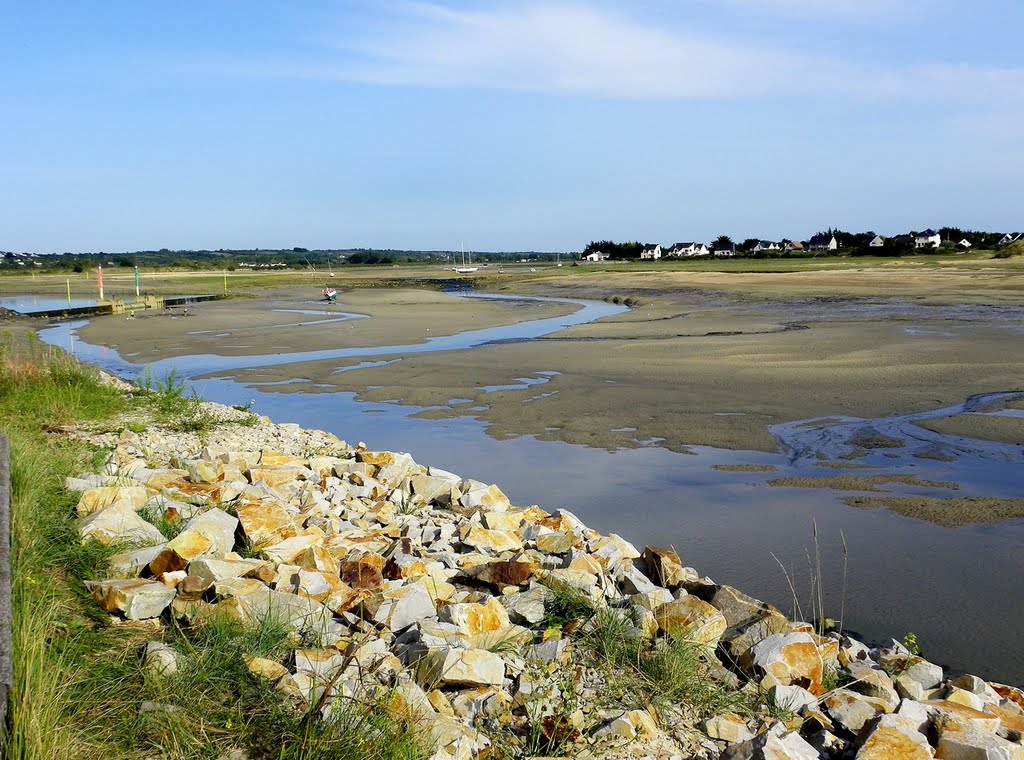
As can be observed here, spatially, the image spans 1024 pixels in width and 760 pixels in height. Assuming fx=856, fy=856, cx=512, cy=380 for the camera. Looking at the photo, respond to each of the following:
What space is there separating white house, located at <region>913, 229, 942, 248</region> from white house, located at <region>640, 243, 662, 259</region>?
32583 mm

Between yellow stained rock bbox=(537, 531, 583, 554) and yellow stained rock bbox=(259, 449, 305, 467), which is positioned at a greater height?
yellow stained rock bbox=(259, 449, 305, 467)

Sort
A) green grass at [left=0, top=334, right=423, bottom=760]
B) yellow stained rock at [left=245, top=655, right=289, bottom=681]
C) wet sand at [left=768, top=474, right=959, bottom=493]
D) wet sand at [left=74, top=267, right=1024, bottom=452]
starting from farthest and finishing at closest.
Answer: wet sand at [left=74, top=267, right=1024, bottom=452] < wet sand at [left=768, top=474, right=959, bottom=493] < yellow stained rock at [left=245, top=655, right=289, bottom=681] < green grass at [left=0, top=334, right=423, bottom=760]

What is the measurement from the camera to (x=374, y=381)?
16.7m

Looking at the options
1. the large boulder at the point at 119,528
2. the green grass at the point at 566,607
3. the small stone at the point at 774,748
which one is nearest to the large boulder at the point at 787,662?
the small stone at the point at 774,748

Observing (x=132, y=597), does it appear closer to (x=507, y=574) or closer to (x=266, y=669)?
(x=266, y=669)

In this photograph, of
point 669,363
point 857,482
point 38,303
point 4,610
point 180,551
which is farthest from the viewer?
point 38,303

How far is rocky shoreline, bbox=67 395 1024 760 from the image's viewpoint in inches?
149

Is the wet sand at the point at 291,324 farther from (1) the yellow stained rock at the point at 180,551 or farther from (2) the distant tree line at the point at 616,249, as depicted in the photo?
(2) the distant tree line at the point at 616,249

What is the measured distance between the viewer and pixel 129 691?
3648 mm

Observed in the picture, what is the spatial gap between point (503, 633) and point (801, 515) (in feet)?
14.9

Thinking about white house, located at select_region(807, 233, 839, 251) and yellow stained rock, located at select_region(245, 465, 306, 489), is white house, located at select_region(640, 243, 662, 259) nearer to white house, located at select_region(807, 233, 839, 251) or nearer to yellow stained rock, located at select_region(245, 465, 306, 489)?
white house, located at select_region(807, 233, 839, 251)

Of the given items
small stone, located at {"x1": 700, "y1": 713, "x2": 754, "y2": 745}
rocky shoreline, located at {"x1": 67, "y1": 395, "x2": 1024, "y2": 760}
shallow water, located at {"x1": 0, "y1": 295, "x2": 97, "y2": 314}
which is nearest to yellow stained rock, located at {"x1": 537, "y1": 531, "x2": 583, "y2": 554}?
rocky shoreline, located at {"x1": 67, "y1": 395, "x2": 1024, "y2": 760}

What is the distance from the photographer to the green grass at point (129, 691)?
3.21 metres

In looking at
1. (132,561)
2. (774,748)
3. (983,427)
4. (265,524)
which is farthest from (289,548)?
(983,427)
